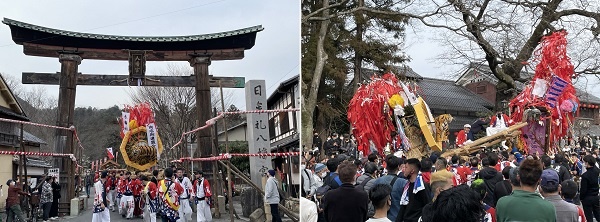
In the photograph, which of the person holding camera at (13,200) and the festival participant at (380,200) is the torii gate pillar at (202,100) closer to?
the person holding camera at (13,200)

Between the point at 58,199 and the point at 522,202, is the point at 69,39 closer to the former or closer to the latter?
the point at 58,199

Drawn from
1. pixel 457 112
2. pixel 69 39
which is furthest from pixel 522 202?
pixel 457 112

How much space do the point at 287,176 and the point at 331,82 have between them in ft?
14.9

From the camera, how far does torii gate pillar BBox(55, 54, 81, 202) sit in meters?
4.00

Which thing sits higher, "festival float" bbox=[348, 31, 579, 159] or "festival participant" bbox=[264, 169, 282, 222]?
"festival float" bbox=[348, 31, 579, 159]

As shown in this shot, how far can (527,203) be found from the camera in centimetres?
271

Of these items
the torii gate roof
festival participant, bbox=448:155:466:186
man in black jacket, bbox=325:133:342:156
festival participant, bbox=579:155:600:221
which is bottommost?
festival participant, bbox=579:155:600:221

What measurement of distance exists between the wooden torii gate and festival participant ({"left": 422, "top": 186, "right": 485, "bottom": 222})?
1.69 m

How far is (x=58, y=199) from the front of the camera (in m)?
4.12

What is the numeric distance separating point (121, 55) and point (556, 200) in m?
3.64

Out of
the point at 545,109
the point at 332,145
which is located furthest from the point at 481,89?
the point at 545,109

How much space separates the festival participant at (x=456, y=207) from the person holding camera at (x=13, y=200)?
9.06ft


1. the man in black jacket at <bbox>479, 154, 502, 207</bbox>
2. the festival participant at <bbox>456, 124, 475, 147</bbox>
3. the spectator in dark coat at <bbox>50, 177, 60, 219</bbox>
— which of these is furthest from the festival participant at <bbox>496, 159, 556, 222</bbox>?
the festival participant at <bbox>456, 124, 475, 147</bbox>

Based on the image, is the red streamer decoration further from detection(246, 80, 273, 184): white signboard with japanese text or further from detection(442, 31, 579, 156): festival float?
detection(246, 80, 273, 184): white signboard with japanese text
